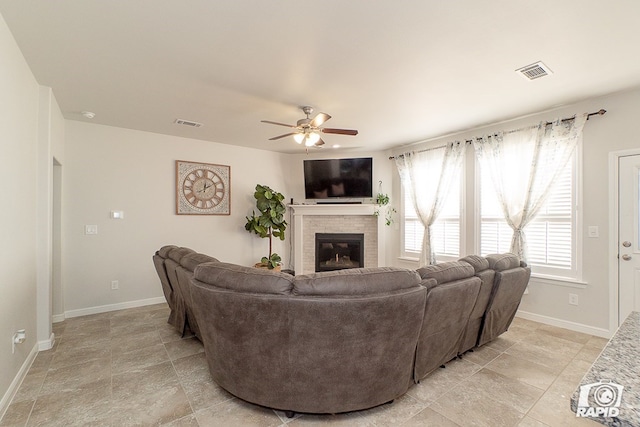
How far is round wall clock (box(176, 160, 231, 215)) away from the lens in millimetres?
4625

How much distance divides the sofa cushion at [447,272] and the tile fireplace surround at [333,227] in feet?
10.0

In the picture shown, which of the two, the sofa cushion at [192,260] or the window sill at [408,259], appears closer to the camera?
the sofa cushion at [192,260]

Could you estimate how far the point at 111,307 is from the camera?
4.07 m

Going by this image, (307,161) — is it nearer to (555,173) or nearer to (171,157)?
(171,157)

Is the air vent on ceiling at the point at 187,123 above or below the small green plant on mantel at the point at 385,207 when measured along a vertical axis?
above

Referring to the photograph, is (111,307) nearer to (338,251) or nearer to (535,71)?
(338,251)

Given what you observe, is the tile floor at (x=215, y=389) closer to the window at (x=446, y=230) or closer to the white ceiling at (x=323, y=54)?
the window at (x=446, y=230)

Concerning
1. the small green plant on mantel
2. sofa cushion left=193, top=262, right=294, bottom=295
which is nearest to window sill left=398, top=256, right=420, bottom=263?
the small green plant on mantel

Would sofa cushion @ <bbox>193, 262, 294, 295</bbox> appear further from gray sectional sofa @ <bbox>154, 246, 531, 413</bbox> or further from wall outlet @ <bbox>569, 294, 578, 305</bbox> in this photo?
wall outlet @ <bbox>569, 294, 578, 305</bbox>

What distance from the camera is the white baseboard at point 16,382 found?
196 centimetres

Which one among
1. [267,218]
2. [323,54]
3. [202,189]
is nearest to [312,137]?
[323,54]

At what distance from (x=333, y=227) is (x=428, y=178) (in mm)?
1964

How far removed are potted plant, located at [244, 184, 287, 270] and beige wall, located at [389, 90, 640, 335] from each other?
13.4 feet

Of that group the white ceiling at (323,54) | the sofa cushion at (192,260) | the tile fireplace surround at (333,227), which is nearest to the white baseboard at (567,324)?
the tile fireplace surround at (333,227)
